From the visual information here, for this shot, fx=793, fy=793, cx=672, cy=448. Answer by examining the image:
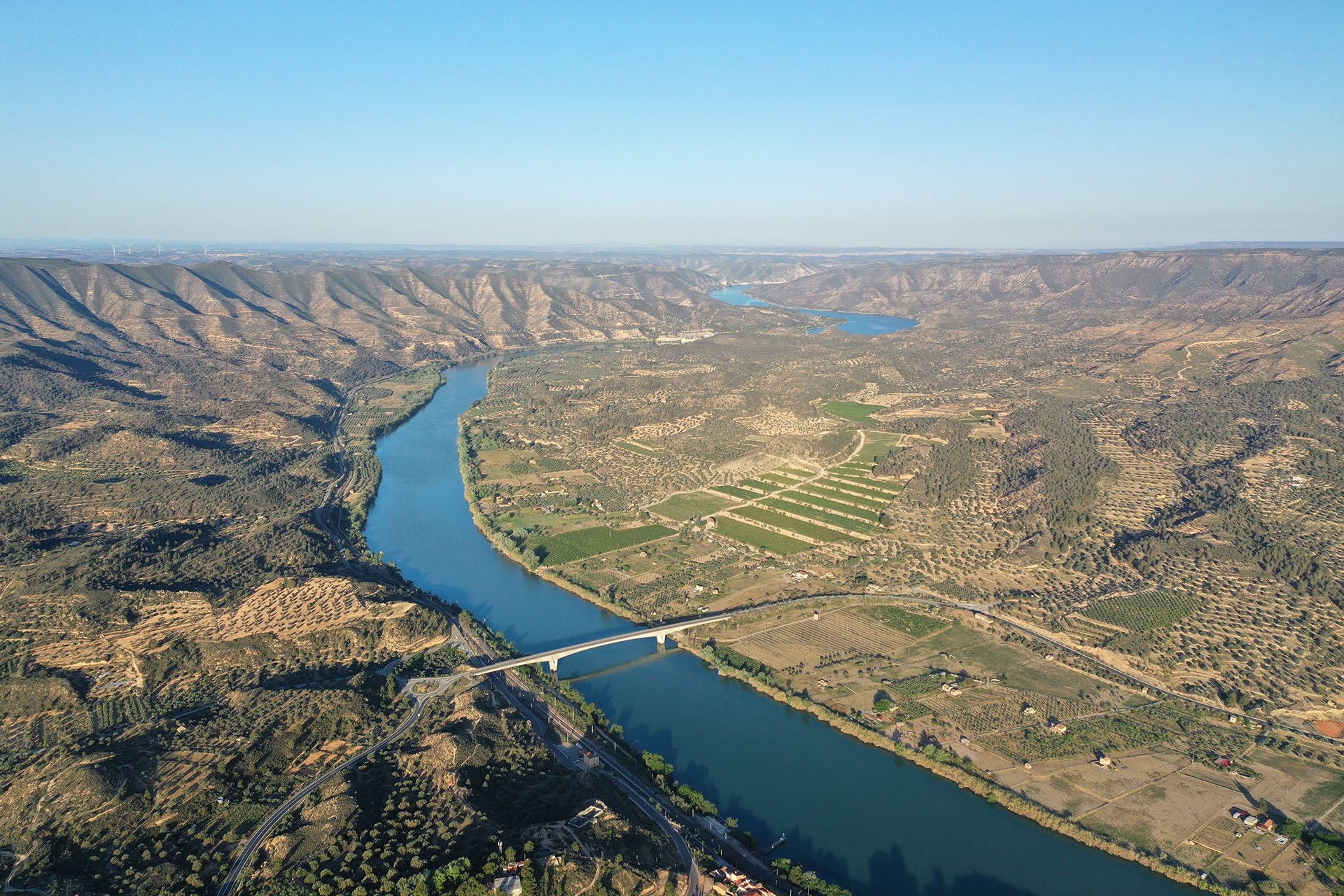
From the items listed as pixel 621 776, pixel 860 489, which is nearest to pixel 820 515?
pixel 860 489

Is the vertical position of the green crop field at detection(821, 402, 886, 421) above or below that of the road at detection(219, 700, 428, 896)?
above

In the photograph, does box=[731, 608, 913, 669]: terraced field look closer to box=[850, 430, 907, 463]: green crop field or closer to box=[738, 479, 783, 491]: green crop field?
box=[738, 479, 783, 491]: green crop field

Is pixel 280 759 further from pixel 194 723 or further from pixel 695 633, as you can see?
pixel 695 633

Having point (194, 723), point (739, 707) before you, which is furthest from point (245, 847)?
point (739, 707)

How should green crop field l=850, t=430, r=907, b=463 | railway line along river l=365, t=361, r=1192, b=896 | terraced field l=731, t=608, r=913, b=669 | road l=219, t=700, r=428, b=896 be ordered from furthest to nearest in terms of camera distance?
green crop field l=850, t=430, r=907, b=463 → terraced field l=731, t=608, r=913, b=669 → railway line along river l=365, t=361, r=1192, b=896 → road l=219, t=700, r=428, b=896

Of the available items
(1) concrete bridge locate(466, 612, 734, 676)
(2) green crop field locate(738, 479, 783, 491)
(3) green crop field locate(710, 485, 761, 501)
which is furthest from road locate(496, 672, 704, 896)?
(2) green crop field locate(738, 479, 783, 491)
